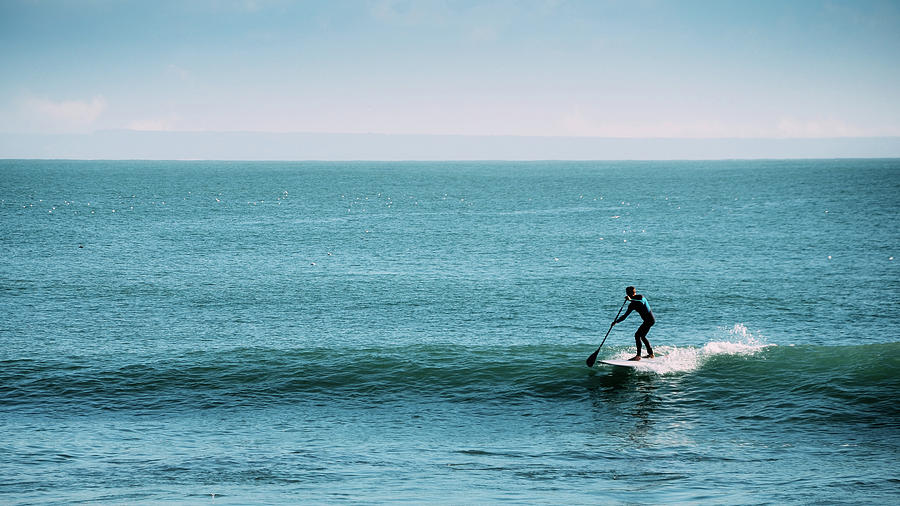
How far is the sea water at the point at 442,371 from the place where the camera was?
21.1 meters

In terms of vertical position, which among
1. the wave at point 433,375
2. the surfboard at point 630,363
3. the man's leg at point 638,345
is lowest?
the wave at point 433,375

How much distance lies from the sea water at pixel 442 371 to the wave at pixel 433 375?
162 millimetres

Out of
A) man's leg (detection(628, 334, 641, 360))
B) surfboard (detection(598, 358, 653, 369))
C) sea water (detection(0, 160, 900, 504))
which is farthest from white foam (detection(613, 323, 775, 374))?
man's leg (detection(628, 334, 641, 360))

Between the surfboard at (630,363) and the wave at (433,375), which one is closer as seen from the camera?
the surfboard at (630,363)

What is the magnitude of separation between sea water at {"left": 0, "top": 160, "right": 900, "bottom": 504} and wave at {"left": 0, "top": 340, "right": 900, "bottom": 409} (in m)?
0.16

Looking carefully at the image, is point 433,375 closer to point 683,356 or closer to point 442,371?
point 442,371

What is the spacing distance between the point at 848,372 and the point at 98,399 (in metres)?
29.7

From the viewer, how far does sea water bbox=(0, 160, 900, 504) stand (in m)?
21.1

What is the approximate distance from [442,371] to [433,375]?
0.69 meters

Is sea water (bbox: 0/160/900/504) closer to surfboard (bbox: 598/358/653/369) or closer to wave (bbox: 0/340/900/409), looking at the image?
wave (bbox: 0/340/900/409)

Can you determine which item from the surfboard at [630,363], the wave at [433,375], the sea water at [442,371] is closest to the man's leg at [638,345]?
the surfboard at [630,363]

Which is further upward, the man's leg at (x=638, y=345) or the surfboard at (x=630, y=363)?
the man's leg at (x=638, y=345)

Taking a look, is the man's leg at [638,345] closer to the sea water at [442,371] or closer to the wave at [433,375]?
the wave at [433,375]

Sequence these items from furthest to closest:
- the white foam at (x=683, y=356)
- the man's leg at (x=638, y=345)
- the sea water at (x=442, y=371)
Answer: the white foam at (x=683, y=356) → the man's leg at (x=638, y=345) → the sea water at (x=442, y=371)
